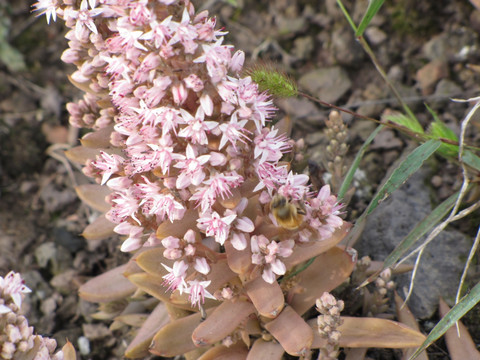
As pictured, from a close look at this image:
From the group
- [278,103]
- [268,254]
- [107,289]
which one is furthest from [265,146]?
[278,103]

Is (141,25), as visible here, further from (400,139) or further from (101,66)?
(400,139)

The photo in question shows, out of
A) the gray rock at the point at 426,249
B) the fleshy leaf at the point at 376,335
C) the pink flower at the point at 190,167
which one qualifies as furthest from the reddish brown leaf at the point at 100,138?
the gray rock at the point at 426,249

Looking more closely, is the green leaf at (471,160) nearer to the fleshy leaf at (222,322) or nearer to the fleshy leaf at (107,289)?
the fleshy leaf at (222,322)

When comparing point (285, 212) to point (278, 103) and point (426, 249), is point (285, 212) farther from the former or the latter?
point (278, 103)

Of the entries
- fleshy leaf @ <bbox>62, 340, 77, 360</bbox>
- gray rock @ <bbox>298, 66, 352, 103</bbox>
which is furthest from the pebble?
fleshy leaf @ <bbox>62, 340, 77, 360</bbox>

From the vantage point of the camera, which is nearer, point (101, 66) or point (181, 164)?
point (181, 164)

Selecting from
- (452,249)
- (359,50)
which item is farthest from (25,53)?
(452,249)
